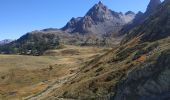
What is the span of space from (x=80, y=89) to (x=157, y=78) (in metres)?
20.7

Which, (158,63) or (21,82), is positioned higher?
(158,63)

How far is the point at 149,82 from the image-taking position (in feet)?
162

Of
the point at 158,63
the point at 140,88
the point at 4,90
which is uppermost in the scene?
the point at 158,63

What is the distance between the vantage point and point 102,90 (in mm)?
60562

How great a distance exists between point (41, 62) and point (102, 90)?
13569 centimetres

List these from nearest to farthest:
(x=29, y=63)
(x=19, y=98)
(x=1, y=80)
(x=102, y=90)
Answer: (x=102, y=90), (x=19, y=98), (x=1, y=80), (x=29, y=63)

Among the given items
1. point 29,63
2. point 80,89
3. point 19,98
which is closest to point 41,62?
point 29,63

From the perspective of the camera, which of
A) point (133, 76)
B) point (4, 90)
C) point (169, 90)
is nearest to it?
point (169, 90)

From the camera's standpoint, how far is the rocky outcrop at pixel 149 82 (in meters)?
47.0

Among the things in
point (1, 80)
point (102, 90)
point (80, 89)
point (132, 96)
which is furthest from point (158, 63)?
point (1, 80)

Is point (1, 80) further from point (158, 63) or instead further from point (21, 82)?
point (158, 63)

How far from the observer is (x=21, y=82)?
14125cm

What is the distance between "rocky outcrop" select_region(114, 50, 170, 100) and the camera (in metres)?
47.0

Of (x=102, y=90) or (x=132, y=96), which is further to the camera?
(x=102, y=90)
